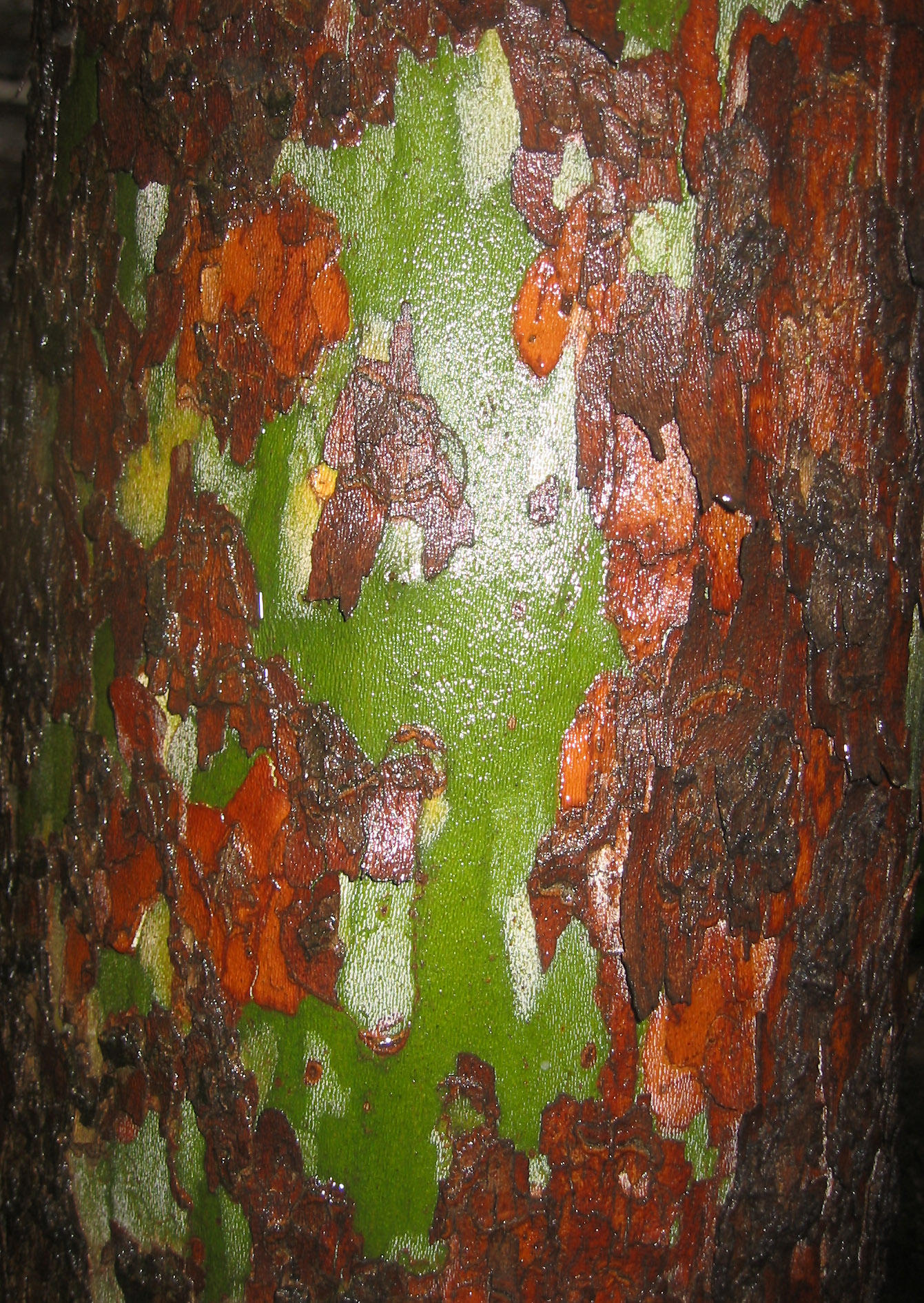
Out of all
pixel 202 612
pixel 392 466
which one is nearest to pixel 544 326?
pixel 392 466

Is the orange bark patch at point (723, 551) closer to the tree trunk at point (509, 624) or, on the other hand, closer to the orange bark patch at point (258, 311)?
the tree trunk at point (509, 624)

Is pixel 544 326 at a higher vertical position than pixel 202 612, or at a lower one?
higher

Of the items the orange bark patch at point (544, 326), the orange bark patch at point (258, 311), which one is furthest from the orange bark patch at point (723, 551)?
the orange bark patch at point (258, 311)

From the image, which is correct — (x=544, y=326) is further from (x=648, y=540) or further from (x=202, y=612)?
(x=202, y=612)

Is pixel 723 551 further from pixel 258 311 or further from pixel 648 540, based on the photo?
pixel 258 311

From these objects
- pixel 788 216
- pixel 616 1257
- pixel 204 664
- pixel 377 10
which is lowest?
pixel 616 1257

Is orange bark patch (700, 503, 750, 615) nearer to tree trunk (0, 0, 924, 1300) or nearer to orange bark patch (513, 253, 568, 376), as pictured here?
tree trunk (0, 0, 924, 1300)

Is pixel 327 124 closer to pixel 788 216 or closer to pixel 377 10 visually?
pixel 377 10

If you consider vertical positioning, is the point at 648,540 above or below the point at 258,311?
below

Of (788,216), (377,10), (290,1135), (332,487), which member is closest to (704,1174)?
(290,1135)
